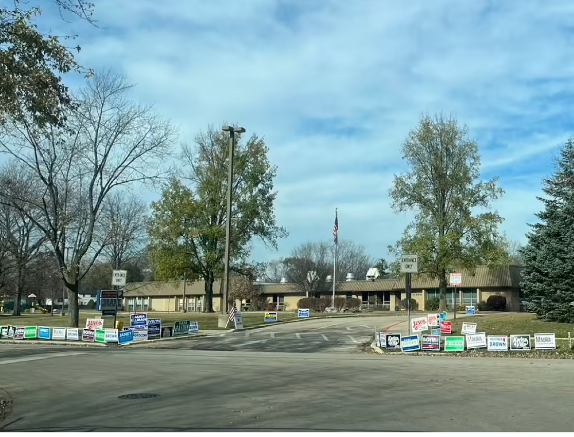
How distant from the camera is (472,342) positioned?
22859 mm

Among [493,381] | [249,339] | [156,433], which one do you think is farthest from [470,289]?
[156,433]

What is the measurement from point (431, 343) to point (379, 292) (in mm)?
46432

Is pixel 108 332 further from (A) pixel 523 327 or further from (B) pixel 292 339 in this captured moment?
(A) pixel 523 327

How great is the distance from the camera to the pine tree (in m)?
29.5

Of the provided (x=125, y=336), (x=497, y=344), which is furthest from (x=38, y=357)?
(x=497, y=344)

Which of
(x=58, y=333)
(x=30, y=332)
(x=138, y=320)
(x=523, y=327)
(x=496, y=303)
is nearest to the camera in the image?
(x=523, y=327)

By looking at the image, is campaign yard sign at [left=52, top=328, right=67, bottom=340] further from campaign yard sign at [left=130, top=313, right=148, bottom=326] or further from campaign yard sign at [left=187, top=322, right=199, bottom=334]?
campaign yard sign at [left=187, top=322, right=199, bottom=334]

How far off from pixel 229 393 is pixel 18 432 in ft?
13.7

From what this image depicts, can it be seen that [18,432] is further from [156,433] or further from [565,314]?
[565,314]

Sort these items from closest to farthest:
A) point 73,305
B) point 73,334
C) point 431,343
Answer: point 431,343, point 73,334, point 73,305

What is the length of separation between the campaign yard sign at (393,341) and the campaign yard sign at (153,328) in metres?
12.0

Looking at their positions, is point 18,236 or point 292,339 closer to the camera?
point 292,339

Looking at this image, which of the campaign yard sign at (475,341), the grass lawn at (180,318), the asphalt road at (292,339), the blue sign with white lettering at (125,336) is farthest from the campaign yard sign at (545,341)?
the grass lawn at (180,318)

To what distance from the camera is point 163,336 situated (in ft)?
98.2
